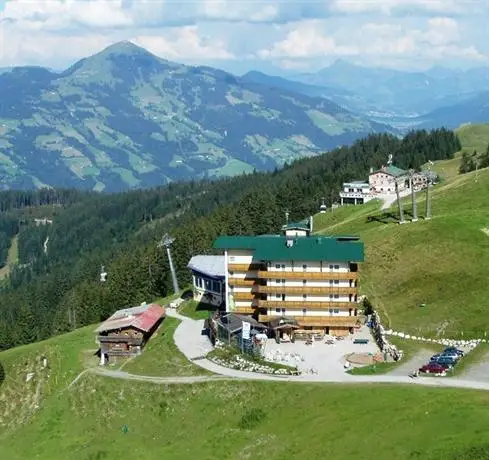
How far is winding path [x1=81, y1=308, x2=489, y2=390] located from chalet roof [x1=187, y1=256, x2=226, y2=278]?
11.0m

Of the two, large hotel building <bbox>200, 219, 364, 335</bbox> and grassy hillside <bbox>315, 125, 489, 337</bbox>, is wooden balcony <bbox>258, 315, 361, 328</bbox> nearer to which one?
large hotel building <bbox>200, 219, 364, 335</bbox>

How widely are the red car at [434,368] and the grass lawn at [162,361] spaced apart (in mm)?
24458

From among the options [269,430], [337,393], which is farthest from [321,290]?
[269,430]

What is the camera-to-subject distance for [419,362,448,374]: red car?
235 feet

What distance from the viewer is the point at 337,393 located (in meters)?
67.6

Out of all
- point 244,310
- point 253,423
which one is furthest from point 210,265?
point 253,423

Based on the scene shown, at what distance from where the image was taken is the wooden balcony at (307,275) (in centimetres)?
9425

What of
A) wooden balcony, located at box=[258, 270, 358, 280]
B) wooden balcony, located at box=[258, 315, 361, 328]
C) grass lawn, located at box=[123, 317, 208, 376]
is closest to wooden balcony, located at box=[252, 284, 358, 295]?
wooden balcony, located at box=[258, 270, 358, 280]

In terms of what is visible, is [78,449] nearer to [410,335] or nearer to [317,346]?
[317,346]

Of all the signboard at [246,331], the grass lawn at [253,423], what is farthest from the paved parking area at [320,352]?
the grass lawn at [253,423]

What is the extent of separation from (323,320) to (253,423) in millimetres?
30245

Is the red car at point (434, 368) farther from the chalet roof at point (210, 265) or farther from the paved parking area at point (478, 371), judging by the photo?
the chalet roof at point (210, 265)

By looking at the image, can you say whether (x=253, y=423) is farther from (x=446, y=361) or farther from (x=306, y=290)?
(x=306, y=290)

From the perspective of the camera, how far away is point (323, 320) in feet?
308
